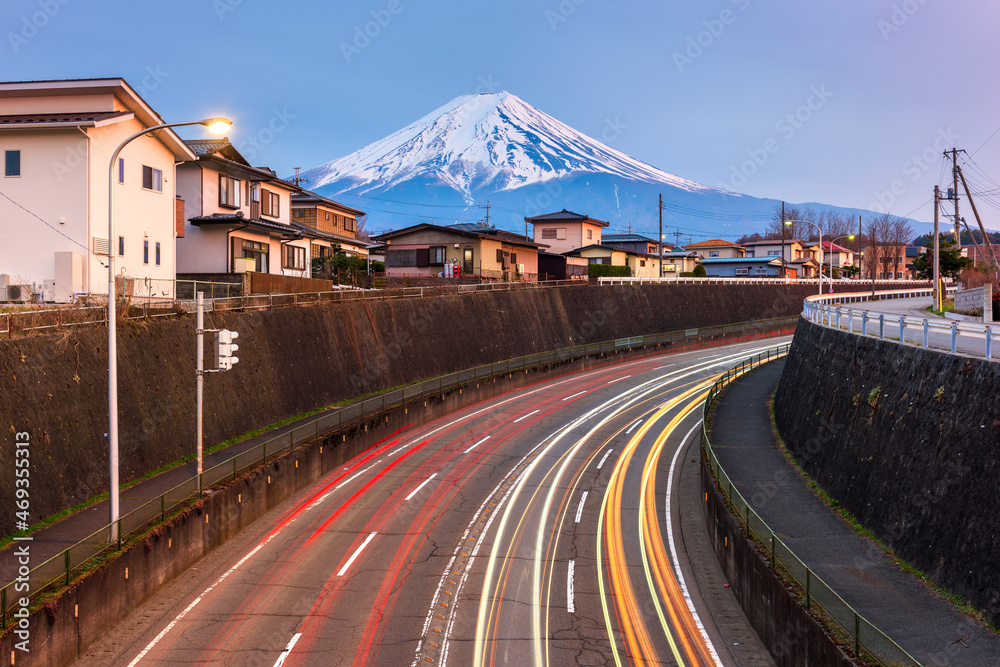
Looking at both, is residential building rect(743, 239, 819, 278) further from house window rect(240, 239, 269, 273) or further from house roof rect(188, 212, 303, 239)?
house roof rect(188, 212, 303, 239)

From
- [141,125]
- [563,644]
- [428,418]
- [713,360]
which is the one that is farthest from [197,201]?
[713,360]

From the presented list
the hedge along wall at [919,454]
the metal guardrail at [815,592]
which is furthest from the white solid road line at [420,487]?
the hedge along wall at [919,454]

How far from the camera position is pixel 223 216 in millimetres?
43250

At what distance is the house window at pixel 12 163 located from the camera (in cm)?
3056

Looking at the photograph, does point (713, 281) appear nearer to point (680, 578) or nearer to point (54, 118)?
point (680, 578)

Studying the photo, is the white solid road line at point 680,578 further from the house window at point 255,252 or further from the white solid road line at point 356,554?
the house window at point 255,252

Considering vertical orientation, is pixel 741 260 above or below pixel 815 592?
above

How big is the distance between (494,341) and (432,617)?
1475 inches

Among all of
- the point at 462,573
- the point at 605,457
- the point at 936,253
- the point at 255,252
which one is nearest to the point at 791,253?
the point at 936,253

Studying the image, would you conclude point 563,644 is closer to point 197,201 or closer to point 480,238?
point 197,201

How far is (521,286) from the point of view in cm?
6288

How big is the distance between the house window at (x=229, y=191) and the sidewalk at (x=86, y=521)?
2375 centimetres

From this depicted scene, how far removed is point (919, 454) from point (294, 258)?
4400cm

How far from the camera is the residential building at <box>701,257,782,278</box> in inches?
4985
